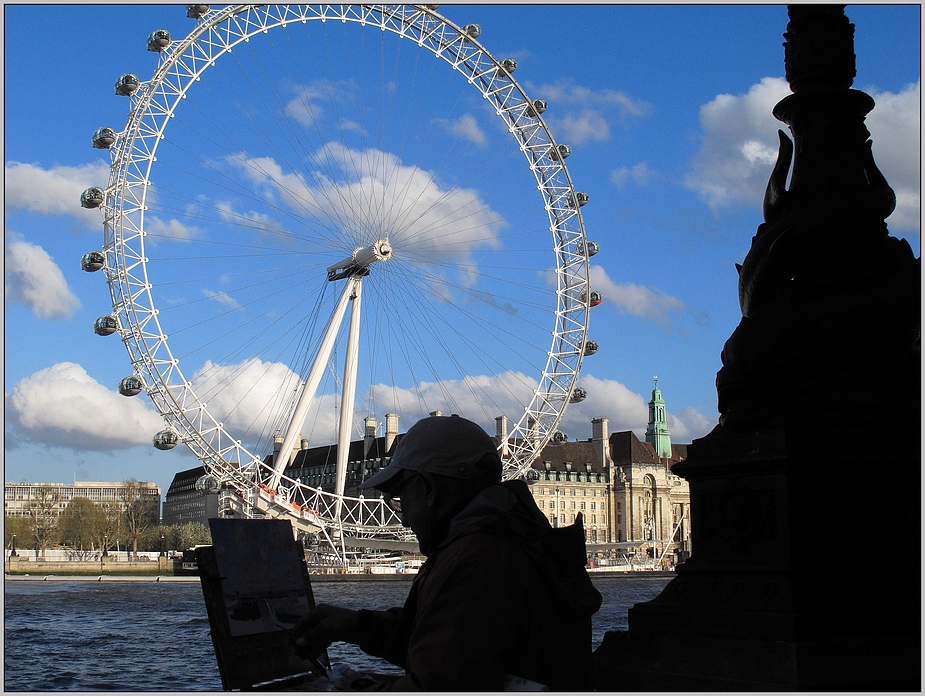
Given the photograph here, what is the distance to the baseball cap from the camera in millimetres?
2803

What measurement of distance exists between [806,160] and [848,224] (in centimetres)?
48

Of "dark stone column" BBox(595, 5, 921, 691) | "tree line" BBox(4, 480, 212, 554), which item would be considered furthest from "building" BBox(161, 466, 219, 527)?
"dark stone column" BBox(595, 5, 921, 691)

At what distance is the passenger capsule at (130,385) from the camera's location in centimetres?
3544

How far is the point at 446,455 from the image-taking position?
9.21 ft

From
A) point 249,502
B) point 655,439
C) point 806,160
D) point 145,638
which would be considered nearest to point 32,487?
point 655,439

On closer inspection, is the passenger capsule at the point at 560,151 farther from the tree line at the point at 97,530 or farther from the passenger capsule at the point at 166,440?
the tree line at the point at 97,530

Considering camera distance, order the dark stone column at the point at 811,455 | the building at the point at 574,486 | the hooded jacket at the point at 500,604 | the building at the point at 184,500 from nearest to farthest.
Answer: the hooded jacket at the point at 500,604 → the dark stone column at the point at 811,455 → the building at the point at 574,486 → the building at the point at 184,500

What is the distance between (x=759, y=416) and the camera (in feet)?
19.2

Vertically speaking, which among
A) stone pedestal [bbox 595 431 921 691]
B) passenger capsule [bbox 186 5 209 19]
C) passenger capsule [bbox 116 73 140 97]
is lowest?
stone pedestal [bbox 595 431 921 691]

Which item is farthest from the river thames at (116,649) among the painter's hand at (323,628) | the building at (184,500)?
the building at (184,500)

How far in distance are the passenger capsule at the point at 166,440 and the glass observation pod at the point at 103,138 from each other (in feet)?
31.0

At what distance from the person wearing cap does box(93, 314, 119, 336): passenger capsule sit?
3321 centimetres

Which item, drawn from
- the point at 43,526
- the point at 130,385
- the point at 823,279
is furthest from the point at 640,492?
the point at 823,279

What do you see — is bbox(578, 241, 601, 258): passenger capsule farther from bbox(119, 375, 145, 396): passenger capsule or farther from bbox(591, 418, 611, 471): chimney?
bbox(591, 418, 611, 471): chimney
